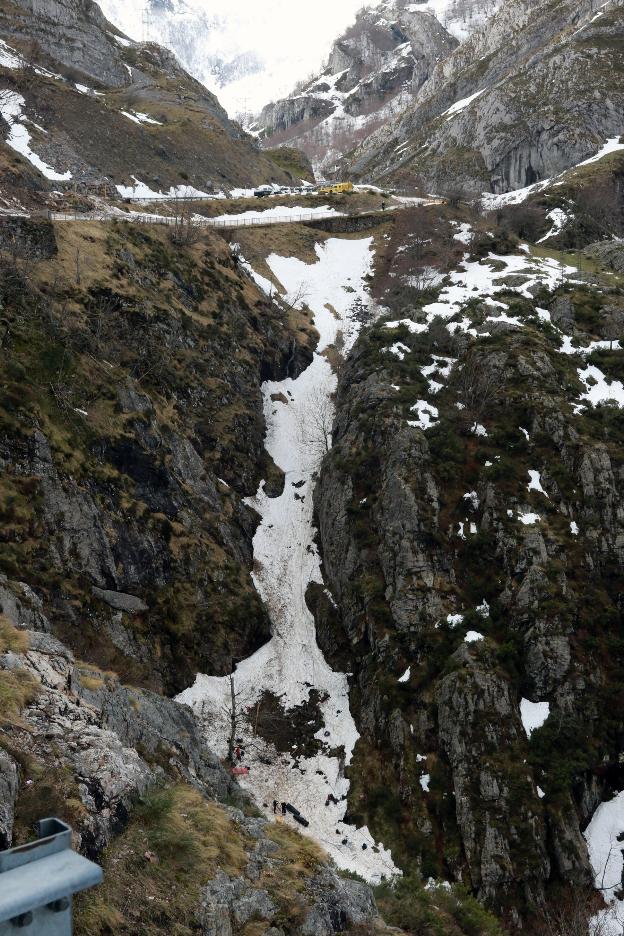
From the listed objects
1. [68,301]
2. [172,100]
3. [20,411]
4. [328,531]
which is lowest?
[328,531]

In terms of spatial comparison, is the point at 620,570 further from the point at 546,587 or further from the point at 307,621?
the point at 307,621

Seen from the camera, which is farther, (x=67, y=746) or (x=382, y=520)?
(x=382, y=520)

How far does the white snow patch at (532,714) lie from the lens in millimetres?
27656

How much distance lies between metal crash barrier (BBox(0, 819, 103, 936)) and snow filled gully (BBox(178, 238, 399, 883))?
995 inches

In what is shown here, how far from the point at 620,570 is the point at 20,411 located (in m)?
32.3

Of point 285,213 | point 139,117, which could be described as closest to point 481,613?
point 285,213

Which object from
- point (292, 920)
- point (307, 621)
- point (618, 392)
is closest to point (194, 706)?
point (307, 621)

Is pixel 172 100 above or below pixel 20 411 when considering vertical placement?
above

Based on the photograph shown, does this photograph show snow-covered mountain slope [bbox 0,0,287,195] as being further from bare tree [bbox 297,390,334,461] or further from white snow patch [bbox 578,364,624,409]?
white snow patch [bbox 578,364,624,409]

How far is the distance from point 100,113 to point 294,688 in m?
79.0

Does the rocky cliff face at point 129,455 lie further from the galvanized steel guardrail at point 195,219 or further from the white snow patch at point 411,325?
the white snow patch at point 411,325

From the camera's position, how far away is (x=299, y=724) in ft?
101

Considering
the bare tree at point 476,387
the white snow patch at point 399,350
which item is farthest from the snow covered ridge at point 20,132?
the bare tree at point 476,387

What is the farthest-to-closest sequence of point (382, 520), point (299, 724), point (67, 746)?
1. point (382, 520)
2. point (299, 724)
3. point (67, 746)
